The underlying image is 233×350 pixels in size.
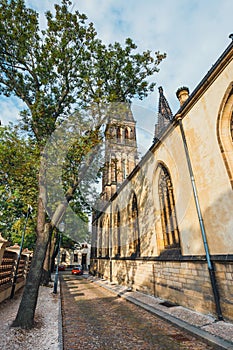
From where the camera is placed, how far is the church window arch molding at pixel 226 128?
5.86 metres

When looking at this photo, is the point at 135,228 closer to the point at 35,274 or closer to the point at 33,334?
the point at 35,274

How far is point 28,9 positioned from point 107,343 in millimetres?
10453

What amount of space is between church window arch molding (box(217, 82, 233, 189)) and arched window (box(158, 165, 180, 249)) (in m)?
3.21

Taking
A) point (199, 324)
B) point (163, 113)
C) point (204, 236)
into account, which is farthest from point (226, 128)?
point (163, 113)

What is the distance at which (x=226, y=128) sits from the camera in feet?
20.0

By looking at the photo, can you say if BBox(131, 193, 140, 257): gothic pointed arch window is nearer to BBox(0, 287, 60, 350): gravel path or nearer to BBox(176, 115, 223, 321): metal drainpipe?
BBox(176, 115, 223, 321): metal drainpipe

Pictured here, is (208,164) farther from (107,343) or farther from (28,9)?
(28,9)

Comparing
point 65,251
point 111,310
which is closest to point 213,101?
point 111,310

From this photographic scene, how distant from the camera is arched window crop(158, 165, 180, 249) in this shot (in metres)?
8.47

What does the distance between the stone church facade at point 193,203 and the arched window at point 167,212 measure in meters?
0.04

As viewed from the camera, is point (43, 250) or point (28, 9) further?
point (28, 9)

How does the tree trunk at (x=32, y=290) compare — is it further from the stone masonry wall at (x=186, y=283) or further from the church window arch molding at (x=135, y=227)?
the church window arch molding at (x=135, y=227)

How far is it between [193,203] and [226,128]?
2716mm

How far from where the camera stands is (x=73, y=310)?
7348 millimetres
